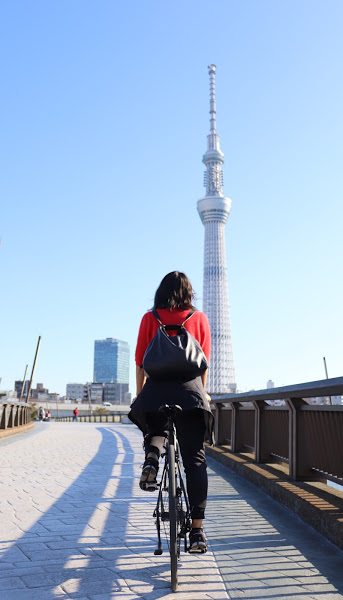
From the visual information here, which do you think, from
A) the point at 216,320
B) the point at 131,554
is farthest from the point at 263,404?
the point at 216,320

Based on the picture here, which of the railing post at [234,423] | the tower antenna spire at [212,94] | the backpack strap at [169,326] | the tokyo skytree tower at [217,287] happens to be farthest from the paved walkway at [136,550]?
the tower antenna spire at [212,94]

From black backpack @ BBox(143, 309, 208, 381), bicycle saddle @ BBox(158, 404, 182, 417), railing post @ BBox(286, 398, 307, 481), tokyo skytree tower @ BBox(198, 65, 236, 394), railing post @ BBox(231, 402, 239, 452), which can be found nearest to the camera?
bicycle saddle @ BBox(158, 404, 182, 417)

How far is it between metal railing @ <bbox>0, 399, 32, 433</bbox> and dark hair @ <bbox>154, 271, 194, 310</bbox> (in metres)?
14.2

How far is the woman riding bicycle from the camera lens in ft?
13.3

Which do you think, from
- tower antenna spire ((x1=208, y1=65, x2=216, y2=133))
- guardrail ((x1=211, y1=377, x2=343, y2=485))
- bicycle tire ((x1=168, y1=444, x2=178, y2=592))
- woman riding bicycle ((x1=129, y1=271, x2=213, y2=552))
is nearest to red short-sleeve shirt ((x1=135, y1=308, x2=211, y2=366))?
woman riding bicycle ((x1=129, y1=271, x2=213, y2=552))

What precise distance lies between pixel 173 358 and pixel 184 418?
42 cm

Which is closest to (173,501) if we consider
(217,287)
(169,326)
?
(169,326)

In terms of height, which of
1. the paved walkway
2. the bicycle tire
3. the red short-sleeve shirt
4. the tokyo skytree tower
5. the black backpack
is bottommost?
the paved walkway

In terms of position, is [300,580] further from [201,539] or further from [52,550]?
[52,550]

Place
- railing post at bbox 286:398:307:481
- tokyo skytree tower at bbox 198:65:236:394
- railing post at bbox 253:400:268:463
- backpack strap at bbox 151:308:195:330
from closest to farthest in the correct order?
backpack strap at bbox 151:308:195:330 < railing post at bbox 286:398:307:481 < railing post at bbox 253:400:268:463 < tokyo skytree tower at bbox 198:65:236:394

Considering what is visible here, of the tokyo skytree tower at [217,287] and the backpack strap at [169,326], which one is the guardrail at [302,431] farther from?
the tokyo skytree tower at [217,287]

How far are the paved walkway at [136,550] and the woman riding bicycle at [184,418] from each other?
39 centimetres

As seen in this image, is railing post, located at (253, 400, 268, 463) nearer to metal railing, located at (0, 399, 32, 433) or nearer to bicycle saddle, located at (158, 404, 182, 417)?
bicycle saddle, located at (158, 404, 182, 417)

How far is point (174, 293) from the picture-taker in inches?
175
